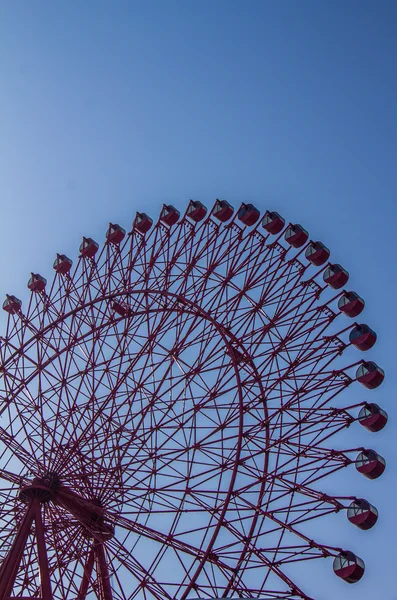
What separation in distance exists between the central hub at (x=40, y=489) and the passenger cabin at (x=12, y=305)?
6.13m

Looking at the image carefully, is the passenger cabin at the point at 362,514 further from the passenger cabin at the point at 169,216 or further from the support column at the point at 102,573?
the passenger cabin at the point at 169,216

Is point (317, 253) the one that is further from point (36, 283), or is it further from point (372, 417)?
point (36, 283)

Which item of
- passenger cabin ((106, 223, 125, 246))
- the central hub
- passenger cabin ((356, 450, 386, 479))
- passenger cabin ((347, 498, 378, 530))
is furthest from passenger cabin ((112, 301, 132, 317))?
passenger cabin ((347, 498, 378, 530))

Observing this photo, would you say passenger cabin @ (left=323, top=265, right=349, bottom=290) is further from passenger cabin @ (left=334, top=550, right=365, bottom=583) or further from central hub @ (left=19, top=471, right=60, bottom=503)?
central hub @ (left=19, top=471, right=60, bottom=503)

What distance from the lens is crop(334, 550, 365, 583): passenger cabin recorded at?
16.0m

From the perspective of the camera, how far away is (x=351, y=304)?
19.9 metres

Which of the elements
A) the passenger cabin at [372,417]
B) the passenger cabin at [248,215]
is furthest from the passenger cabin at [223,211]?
the passenger cabin at [372,417]

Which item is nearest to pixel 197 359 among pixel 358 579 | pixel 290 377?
pixel 290 377

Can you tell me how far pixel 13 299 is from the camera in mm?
23375

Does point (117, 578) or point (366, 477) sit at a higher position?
point (366, 477)

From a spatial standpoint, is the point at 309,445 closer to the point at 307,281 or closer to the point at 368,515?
the point at 368,515

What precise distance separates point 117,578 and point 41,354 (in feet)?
23.3

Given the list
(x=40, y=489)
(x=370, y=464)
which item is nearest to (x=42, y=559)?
(x=40, y=489)

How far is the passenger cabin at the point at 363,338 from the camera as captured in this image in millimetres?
19094
